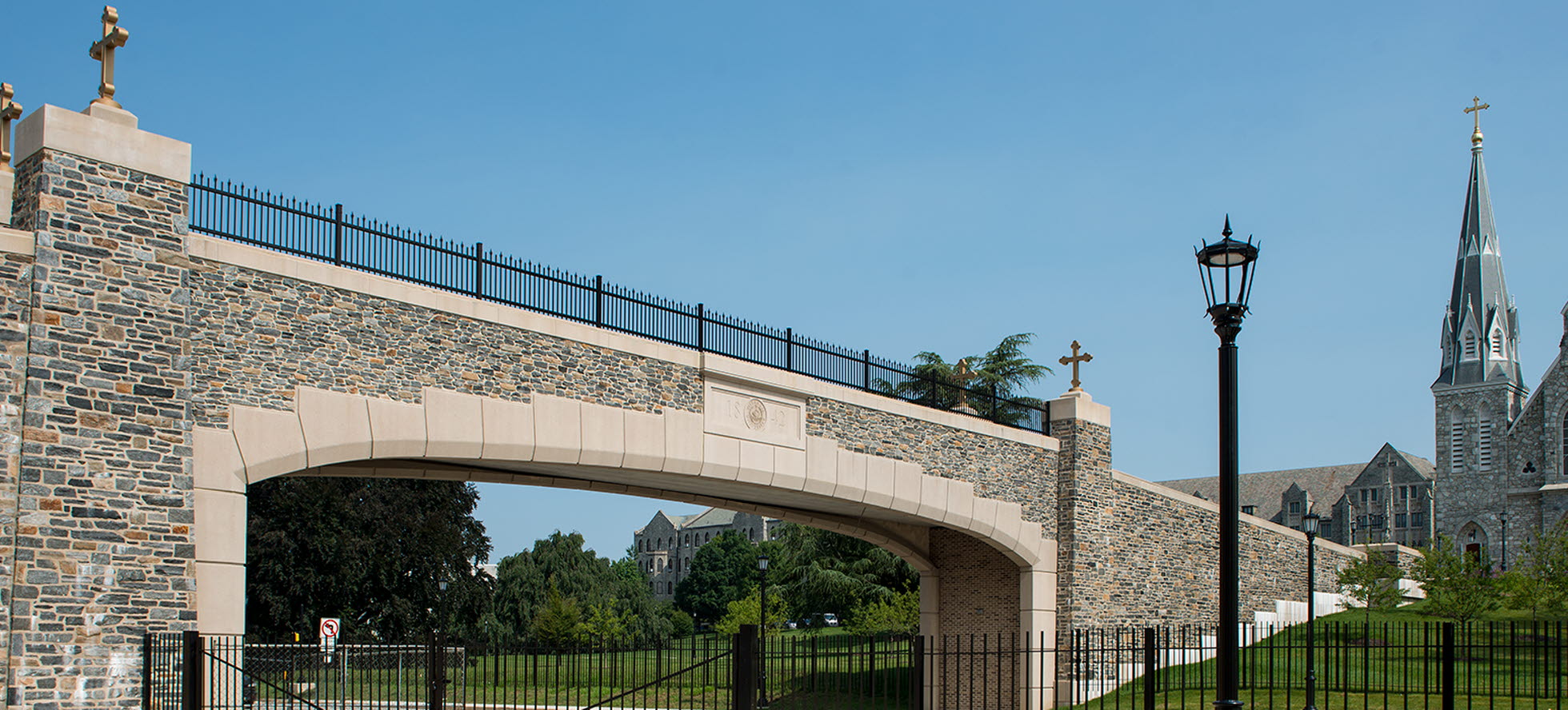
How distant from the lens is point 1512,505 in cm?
5938

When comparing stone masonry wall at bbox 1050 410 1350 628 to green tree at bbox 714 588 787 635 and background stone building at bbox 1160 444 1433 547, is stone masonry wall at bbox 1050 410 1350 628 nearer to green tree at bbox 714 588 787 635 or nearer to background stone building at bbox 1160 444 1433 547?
green tree at bbox 714 588 787 635

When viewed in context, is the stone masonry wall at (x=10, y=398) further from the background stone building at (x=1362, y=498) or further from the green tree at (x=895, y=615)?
the background stone building at (x=1362, y=498)

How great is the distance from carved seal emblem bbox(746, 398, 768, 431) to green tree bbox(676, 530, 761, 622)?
8097 centimetres

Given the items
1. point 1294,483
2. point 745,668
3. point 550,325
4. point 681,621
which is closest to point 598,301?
point 550,325

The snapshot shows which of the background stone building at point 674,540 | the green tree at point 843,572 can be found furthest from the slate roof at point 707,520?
the green tree at point 843,572

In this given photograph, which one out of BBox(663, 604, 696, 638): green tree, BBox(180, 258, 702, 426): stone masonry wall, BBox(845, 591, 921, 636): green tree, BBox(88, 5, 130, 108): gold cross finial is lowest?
BBox(663, 604, 696, 638): green tree

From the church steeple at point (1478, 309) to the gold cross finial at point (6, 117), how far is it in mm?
64204

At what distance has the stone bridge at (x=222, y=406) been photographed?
13.6 meters

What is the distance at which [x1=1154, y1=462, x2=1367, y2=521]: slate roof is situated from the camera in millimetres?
94000

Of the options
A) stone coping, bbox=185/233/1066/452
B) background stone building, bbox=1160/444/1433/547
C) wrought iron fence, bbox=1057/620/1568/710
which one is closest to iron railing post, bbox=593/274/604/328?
stone coping, bbox=185/233/1066/452

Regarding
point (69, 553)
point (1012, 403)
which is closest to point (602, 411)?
point (69, 553)

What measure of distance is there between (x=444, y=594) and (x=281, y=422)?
27637 mm

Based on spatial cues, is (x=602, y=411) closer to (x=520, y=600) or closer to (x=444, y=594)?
(x=444, y=594)

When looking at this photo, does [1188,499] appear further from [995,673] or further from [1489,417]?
[1489,417]
